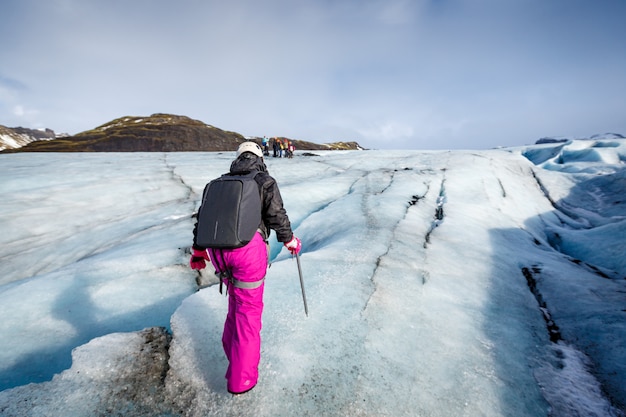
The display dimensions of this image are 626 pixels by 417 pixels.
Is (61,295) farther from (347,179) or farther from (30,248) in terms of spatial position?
(347,179)

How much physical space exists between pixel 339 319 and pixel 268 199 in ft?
5.74

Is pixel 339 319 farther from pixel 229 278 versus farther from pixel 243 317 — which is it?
pixel 229 278

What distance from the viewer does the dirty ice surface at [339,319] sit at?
242cm

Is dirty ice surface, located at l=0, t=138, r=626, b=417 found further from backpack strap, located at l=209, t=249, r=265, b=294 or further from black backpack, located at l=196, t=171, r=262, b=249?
black backpack, located at l=196, t=171, r=262, b=249

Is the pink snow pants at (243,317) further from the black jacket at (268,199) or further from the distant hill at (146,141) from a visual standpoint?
the distant hill at (146,141)

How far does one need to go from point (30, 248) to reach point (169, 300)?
560 centimetres

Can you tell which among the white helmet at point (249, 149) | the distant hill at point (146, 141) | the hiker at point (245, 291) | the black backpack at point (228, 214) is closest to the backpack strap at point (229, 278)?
the hiker at point (245, 291)

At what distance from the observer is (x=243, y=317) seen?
250 cm

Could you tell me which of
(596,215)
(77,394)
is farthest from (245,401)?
(596,215)

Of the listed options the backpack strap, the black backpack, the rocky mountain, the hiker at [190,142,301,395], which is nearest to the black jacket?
the hiker at [190,142,301,395]

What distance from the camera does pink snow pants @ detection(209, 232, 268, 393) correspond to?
2.39 m

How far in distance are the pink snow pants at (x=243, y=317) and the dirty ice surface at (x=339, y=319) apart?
0.19 m

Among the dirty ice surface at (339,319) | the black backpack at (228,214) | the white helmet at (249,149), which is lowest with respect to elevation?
the dirty ice surface at (339,319)

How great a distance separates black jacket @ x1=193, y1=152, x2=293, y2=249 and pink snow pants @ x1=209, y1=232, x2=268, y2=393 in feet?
0.94
